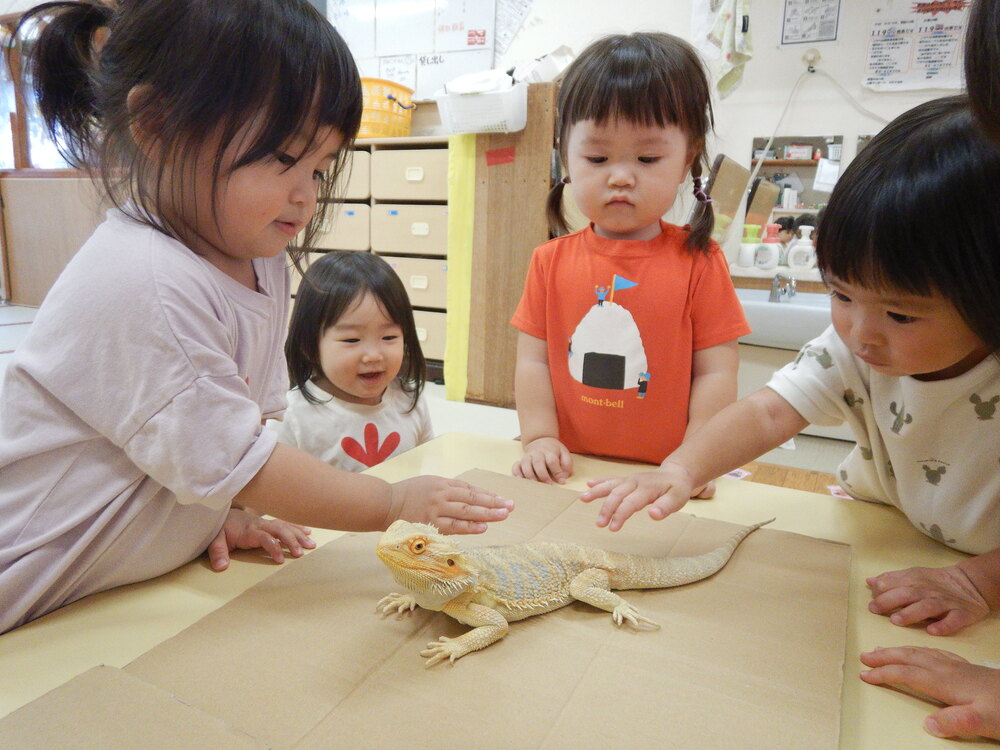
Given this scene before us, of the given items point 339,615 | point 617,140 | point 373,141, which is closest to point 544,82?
point 373,141

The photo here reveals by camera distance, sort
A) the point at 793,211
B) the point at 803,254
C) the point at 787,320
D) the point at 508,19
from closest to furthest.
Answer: the point at 787,320 < the point at 803,254 < the point at 793,211 < the point at 508,19

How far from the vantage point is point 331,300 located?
53.9 inches

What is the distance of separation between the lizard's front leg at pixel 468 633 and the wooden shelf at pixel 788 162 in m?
3.04

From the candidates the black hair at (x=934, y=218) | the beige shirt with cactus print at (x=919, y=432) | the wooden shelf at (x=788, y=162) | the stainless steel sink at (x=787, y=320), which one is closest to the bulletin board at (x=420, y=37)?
the wooden shelf at (x=788, y=162)

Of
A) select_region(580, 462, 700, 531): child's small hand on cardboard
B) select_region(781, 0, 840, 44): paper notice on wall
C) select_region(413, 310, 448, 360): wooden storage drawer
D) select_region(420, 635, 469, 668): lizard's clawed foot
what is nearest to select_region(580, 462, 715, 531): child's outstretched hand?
select_region(580, 462, 700, 531): child's small hand on cardboard

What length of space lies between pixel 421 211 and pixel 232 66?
3015 millimetres

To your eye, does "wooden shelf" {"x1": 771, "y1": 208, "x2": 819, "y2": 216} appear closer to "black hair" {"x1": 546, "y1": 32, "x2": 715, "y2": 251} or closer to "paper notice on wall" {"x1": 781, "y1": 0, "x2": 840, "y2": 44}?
"paper notice on wall" {"x1": 781, "y1": 0, "x2": 840, "y2": 44}

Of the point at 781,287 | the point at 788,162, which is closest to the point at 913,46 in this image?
the point at 788,162

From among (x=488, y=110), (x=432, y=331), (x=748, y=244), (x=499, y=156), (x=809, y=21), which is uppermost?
(x=809, y=21)

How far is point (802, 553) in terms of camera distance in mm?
817

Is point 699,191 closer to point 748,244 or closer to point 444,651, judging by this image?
point 444,651

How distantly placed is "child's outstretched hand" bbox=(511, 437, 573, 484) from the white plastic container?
2216mm

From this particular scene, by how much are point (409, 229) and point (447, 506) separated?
122 inches

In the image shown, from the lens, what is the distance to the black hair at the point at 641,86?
1078 millimetres
